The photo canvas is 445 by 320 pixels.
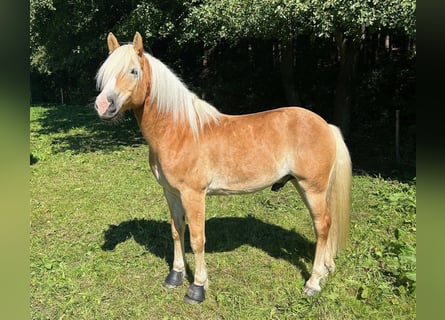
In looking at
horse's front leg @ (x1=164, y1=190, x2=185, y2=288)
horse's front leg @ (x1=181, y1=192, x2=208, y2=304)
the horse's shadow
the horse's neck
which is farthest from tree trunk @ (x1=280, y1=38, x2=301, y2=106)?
horse's front leg @ (x1=181, y1=192, x2=208, y2=304)

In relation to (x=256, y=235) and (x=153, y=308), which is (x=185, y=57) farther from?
(x=153, y=308)

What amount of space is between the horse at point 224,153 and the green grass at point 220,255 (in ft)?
0.93

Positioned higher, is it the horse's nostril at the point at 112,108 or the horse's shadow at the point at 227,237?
the horse's nostril at the point at 112,108

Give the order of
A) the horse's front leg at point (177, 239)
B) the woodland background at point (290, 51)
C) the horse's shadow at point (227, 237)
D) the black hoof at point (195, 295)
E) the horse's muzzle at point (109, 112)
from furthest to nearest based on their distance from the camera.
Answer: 1. the woodland background at point (290, 51)
2. the horse's shadow at point (227, 237)
3. the horse's front leg at point (177, 239)
4. the black hoof at point (195, 295)
5. the horse's muzzle at point (109, 112)

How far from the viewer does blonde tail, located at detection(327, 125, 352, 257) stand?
10.9 ft

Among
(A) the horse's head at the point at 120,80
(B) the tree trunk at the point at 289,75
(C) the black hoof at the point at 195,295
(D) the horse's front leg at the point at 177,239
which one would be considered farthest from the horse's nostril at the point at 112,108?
(B) the tree trunk at the point at 289,75

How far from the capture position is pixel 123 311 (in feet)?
10.4

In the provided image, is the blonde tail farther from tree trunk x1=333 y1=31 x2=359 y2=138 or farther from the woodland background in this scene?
tree trunk x1=333 y1=31 x2=359 y2=138

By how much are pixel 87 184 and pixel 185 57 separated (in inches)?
317

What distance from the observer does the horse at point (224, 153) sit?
307 cm

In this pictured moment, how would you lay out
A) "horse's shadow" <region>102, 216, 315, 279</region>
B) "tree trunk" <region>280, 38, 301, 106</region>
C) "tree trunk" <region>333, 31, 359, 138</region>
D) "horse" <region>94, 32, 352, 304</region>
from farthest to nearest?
"tree trunk" <region>280, 38, 301, 106</region> < "tree trunk" <region>333, 31, 359, 138</region> < "horse's shadow" <region>102, 216, 315, 279</region> < "horse" <region>94, 32, 352, 304</region>

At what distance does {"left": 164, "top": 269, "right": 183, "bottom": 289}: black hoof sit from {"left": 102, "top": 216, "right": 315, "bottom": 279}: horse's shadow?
0.34m

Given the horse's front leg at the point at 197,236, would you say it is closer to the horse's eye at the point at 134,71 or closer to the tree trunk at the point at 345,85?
the horse's eye at the point at 134,71
